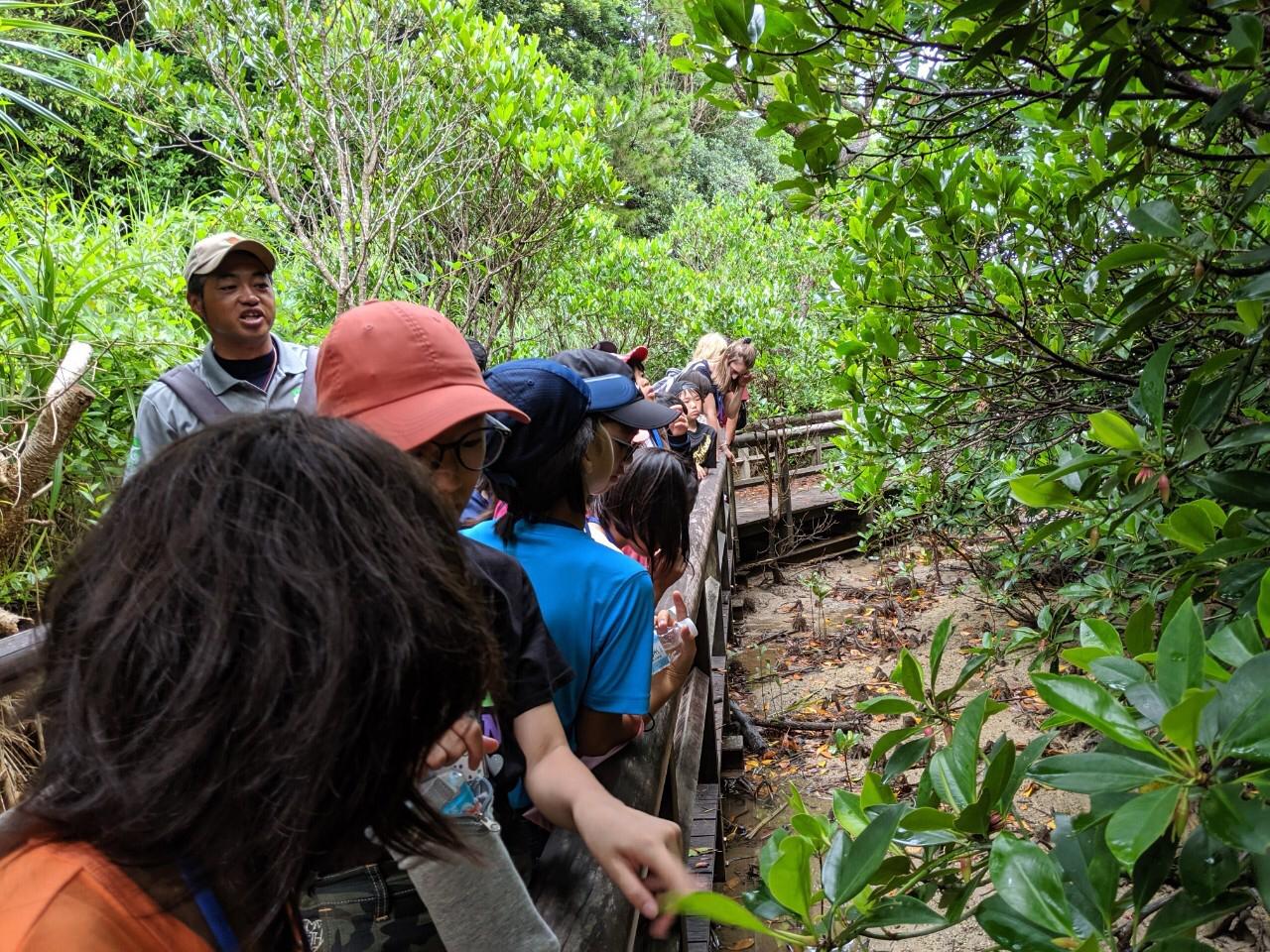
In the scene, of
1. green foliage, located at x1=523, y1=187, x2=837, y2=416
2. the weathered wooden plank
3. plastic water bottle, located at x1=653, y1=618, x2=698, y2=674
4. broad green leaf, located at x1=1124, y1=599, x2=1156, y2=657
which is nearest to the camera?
broad green leaf, located at x1=1124, y1=599, x2=1156, y2=657

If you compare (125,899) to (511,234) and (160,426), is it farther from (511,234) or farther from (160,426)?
(511,234)

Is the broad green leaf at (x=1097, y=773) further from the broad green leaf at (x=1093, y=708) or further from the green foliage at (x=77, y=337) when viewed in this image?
the green foliage at (x=77, y=337)

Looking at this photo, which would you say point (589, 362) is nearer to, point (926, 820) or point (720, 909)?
point (926, 820)

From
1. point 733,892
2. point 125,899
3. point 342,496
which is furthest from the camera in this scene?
point 733,892

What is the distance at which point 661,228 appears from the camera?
20.6 metres

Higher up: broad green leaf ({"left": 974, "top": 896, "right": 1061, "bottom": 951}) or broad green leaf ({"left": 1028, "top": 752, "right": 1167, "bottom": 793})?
broad green leaf ({"left": 1028, "top": 752, "right": 1167, "bottom": 793})

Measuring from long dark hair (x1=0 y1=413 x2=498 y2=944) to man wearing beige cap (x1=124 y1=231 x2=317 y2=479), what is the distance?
205cm

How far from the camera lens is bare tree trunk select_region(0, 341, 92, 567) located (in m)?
2.51

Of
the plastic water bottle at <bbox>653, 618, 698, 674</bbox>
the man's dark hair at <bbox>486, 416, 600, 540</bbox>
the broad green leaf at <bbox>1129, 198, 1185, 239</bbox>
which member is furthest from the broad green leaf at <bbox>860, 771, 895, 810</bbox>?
the plastic water bottle at <bbox>653, 618, 698, 674</bbox>

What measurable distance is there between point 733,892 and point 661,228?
18.1m

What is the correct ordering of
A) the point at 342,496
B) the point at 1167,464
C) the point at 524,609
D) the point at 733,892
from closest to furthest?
the point at 342,496 → the point at 1167,464 → the point at 524,609 → the point at 733,892

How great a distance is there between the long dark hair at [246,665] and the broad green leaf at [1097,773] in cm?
54

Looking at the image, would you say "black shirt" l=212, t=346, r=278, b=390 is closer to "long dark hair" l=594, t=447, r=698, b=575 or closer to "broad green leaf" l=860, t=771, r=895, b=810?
"long dark hair" l=594, t=447, r=698, b=575

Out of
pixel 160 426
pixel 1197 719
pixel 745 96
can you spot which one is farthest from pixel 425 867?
pixel 160 426
